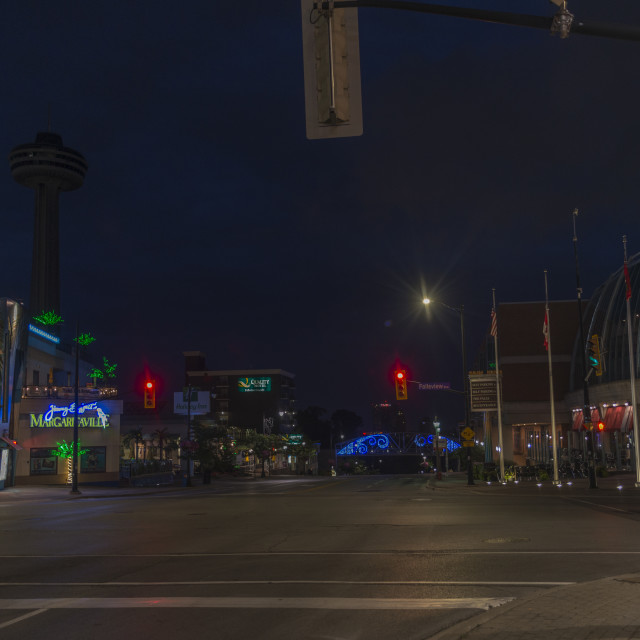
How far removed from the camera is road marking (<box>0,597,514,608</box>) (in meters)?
9.62

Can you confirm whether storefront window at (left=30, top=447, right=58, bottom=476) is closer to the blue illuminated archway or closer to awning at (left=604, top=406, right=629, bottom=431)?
awning at (left=604, top=406, right=629, bottom=431)

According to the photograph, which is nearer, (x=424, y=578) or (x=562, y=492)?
(x=424, y=578)

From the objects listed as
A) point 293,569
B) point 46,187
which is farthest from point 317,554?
point 46,187

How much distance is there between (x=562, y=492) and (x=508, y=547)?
2062 cm

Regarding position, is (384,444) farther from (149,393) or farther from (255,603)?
(255,603)

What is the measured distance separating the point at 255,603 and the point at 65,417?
1950 inches

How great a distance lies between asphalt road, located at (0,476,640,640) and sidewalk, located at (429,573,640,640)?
1.91 feet

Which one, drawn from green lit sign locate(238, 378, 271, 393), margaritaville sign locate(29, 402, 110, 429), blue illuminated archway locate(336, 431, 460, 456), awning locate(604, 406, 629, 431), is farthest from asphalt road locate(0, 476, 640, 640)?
green lit sign locate(238, 378, 271, 393)

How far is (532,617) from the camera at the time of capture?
8.08 m

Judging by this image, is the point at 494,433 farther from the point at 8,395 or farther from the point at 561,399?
the point at 8,395

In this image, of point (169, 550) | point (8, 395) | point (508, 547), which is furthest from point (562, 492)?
point (8, 395)

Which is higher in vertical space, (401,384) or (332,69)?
(332,69)

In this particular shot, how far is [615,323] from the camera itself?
59438 millimetres

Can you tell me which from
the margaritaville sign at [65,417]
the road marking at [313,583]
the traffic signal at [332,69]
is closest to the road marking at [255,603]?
the road marking at [313,583]
